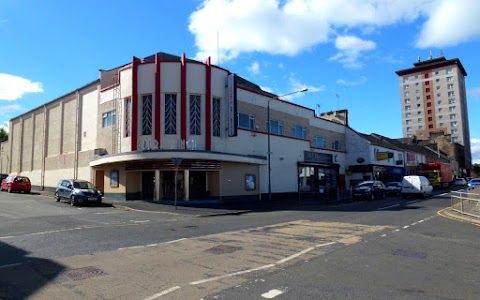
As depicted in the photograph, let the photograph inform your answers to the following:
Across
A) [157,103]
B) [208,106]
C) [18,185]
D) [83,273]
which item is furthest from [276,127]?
[83,273]

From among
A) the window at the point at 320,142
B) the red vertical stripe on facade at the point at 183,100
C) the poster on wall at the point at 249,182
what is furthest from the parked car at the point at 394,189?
the red vertical stripe on facade at the point at 183,100

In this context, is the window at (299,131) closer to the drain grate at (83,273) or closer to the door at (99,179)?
the door at (99,179)

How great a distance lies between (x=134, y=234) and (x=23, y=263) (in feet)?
14.5

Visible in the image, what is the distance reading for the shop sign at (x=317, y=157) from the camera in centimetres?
3709

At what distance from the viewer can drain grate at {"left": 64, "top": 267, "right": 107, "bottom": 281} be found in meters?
6.65

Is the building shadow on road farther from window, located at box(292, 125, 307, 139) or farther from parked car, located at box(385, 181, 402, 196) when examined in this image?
parked car, located at box(385, 181, 402, 196)

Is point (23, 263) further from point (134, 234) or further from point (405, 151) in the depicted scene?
point (405, 151)

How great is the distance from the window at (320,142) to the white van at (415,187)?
10042 mm

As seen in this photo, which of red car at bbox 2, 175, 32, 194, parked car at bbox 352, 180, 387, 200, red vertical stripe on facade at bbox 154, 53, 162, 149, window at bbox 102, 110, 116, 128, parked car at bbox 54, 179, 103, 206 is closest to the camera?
parked car at bbox 54, 179, 103, 206

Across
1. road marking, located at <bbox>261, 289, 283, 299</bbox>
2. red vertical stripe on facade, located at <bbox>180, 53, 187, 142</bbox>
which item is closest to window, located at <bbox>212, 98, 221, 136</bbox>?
red vertical stripe on facade, located at <bbox>180, 53, 187, 142</bbox>

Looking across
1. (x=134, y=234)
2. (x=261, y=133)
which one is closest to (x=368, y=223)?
(x=134, y=234)

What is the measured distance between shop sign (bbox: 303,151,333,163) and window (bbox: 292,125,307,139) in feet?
5.96

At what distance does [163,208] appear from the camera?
22031mm

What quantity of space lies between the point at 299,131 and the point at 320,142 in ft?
16.8
